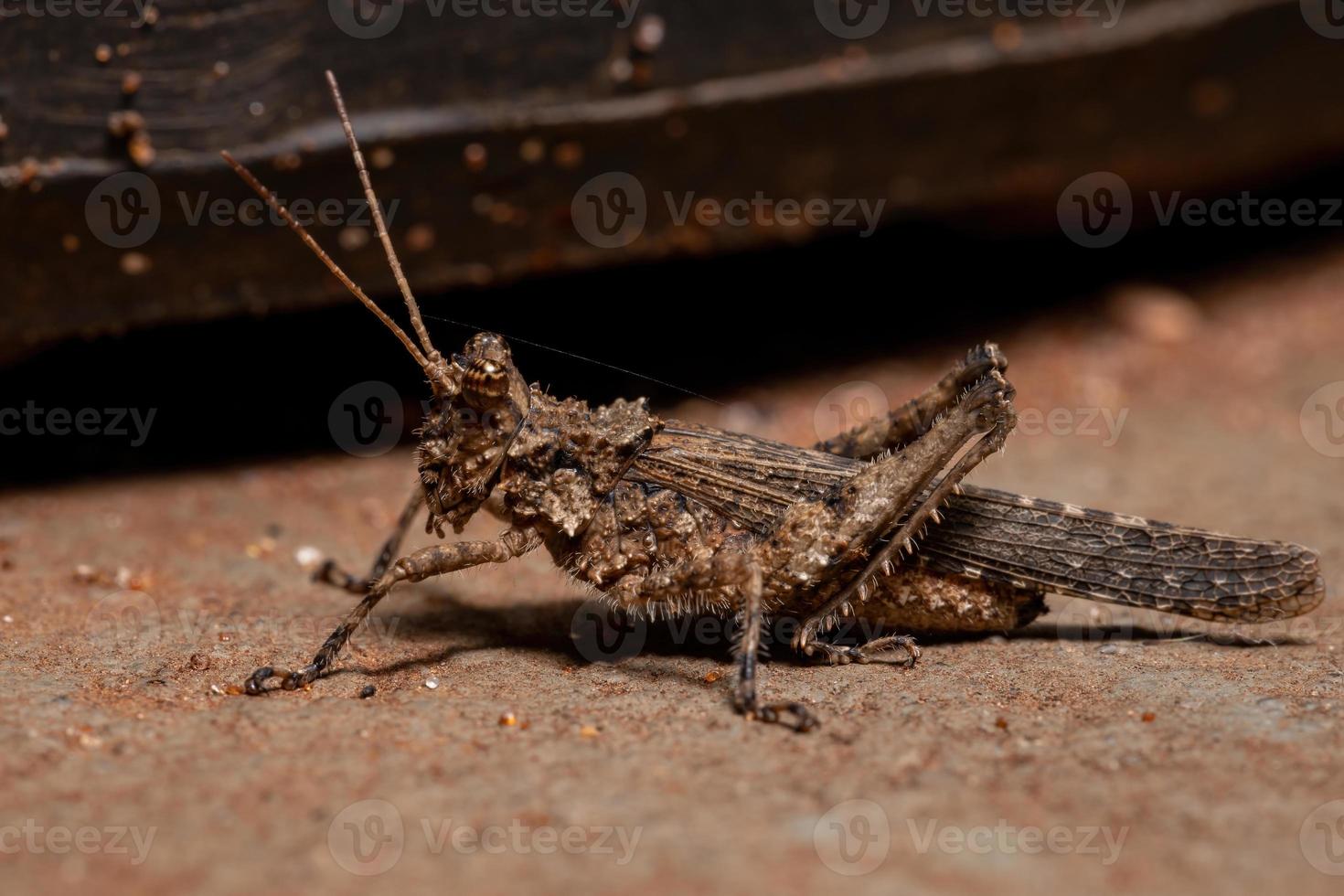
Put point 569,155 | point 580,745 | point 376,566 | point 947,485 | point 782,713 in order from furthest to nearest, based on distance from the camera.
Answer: point 569,155 < point 376,566 < point 947,485 < point 782,713 < point 580,745

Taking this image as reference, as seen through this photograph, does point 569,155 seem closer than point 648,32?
No

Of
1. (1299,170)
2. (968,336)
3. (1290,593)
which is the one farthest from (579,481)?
(1299,170)

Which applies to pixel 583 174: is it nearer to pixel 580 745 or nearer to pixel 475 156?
pixel 475 156

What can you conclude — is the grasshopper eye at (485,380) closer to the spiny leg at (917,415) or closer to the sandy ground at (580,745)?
the sandy ground at (580,745)

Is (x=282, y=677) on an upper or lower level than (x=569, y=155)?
lower

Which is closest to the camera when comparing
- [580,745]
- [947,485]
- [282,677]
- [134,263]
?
[580,745]

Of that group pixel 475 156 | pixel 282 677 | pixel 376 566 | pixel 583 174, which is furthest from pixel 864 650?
pixel 475 156

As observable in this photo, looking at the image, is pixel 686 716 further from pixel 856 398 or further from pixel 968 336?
pixel 968 336

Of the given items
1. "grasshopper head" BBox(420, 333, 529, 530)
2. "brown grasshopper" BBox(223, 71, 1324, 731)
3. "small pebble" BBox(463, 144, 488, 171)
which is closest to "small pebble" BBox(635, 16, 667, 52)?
"small pebble" BBox(463, 144, 488, 171)
